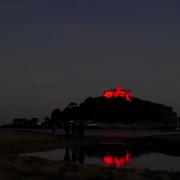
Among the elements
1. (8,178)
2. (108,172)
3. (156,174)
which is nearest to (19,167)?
(8,178)

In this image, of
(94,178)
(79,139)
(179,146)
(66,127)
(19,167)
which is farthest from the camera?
(66,127)

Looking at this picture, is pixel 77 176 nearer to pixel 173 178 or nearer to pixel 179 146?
pixel 173 178

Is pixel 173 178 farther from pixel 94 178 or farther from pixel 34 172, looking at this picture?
pixel 34 172

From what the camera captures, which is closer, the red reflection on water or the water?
the water

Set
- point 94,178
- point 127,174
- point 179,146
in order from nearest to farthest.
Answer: point 94,178, point 127,174, point 179,146

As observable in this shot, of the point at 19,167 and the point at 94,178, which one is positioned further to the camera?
the point at 19,167

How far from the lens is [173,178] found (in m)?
11.8

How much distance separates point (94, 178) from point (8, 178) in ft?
7.43

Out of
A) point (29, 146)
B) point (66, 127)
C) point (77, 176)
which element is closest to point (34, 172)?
point (77, 176)

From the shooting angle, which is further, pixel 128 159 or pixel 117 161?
pixel 128 159

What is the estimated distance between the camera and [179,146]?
3812 cm

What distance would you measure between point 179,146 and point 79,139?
13109mm

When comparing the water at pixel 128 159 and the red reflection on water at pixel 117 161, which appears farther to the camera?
the red reflection on water at pixel 117 161

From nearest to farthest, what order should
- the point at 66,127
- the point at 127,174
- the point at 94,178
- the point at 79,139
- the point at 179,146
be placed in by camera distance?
the point at 94,178 → the point at 127,174 → the point at 179,146 → the point at 79,139 → the point at 66,127
